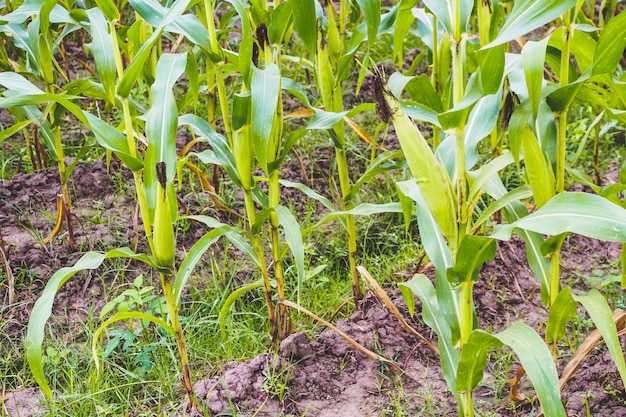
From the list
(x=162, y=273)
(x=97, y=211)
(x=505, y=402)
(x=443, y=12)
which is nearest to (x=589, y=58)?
(x=443, y=12)

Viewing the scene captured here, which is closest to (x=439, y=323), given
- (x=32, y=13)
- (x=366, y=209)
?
(x=366, y=209)

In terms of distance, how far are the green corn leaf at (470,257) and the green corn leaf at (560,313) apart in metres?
0.30

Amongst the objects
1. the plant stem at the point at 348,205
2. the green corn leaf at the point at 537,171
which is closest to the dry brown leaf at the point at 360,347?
the plant stem at the point at 348,205

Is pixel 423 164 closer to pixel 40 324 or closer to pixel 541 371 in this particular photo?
pixel 541 371

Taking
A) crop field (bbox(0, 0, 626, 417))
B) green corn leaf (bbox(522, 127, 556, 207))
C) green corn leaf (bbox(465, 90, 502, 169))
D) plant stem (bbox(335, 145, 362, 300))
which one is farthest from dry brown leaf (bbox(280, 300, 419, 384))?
green corn leaf (bbox(522, 127, 556, 207))

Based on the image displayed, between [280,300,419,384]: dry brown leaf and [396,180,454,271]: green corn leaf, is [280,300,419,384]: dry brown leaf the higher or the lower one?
the lower one

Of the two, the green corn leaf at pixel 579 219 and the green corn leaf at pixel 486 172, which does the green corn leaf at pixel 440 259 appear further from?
the green corn leaf at pixel 579 219

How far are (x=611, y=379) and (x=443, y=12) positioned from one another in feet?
5.22

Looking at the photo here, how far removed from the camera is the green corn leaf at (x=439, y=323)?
2.20m

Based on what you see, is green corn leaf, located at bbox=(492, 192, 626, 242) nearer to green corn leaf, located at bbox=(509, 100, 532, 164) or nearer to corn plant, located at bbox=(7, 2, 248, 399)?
green corn leaf, located at bbox=(509, 100, 532, 164)

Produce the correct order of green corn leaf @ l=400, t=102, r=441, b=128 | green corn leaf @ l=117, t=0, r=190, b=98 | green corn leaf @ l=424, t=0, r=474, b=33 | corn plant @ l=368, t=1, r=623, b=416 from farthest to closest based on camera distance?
1. green corn leaf @ l=400, t=102, r=441, b=128
2. green corn leaf @ l=117, t=0, r=190, b=98
3. green corn leaf @ l=424, t=0, r=474, b=33
4. corn plant @ l=368, t=1, r=623, b=416

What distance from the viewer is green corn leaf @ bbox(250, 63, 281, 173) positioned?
91.0 inches

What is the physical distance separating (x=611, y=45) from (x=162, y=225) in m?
1.48

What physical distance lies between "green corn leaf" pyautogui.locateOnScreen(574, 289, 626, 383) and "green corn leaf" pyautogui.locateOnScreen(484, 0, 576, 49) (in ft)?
2.71
